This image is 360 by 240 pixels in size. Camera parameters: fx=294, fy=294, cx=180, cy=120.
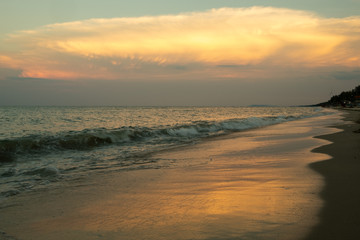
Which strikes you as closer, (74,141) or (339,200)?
(339,200)

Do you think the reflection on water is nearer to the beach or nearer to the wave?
the beach

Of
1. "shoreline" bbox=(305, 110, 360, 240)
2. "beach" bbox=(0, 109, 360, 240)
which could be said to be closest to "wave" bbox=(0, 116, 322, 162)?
"beach" bbox=(0, 109, 360, 240)

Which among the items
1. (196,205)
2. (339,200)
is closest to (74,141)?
(196,205)

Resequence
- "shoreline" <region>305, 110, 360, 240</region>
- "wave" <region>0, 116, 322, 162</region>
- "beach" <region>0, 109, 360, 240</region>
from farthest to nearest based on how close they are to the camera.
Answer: "wave" <region>0, 116, 322, 162</region>, "beach" <region>0, 109, 360, 240</region>, "shoreline" <region>305, 110, 360, 240</region>

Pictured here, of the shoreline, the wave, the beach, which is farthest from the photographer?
the wave

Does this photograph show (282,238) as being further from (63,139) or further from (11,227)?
(63,139)

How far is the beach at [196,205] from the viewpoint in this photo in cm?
346

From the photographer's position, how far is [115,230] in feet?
11.7

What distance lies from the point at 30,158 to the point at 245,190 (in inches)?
326

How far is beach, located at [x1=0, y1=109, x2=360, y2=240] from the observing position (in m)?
3.46

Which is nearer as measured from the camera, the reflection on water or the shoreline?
the shoreline

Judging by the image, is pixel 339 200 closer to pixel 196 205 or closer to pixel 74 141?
pixel 196 205

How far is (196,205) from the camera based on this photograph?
4.41 metres

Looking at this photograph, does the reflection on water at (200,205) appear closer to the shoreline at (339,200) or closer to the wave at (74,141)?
the shoreline at (339,200)
